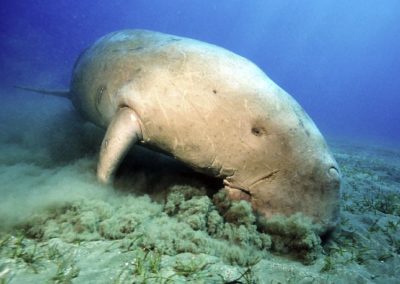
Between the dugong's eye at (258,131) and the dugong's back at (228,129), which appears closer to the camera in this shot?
the dugong's back at (228,129)

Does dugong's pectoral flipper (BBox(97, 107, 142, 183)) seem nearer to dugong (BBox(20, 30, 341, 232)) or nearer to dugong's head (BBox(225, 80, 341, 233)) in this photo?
dugong (BBox(20, 30, 341, 232))

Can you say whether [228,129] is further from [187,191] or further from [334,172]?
[334,172]

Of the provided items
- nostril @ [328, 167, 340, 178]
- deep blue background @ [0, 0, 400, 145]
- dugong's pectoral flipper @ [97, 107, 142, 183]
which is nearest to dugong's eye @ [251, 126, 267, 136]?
nostril @ [328, 167, 340, 178]

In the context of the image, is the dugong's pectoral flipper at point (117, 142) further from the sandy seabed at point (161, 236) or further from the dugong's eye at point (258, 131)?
the dugong's eye at point (258, 131)

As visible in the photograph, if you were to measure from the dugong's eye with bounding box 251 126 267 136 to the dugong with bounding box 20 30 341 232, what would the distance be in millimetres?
10

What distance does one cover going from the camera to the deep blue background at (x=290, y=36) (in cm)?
6800

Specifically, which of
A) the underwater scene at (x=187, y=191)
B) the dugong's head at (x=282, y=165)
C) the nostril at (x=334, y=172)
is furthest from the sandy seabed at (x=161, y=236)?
the nostril at (x=334, y=172)

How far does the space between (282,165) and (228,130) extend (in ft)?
2.18

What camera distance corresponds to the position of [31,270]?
229 centimetres

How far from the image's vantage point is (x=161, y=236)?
2.80 m

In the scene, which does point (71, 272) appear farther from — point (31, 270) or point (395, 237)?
point (395, 237)

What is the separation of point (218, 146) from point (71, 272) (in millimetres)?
1836

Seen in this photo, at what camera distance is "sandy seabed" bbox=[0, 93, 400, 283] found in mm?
2395

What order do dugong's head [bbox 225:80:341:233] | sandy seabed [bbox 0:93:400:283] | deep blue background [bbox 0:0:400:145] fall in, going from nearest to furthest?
sandy seabed [bbox 0:93:400:283], dugong's head [bbox 225:80:341:233], deep blue background [bbox 0:0:400:145]
